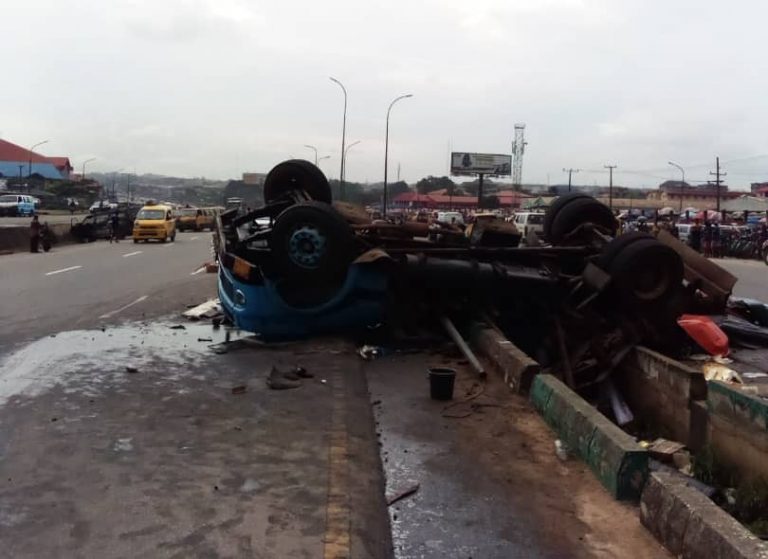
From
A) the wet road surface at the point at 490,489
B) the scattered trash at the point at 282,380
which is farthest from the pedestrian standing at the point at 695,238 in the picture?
the scattered trash at the point at 282,380

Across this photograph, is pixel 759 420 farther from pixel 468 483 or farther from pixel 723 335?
pixel 723 335

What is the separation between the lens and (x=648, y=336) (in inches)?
366

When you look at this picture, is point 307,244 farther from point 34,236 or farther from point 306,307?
point 34,236

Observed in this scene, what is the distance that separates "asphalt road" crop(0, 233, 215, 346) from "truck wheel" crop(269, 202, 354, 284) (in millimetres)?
3731

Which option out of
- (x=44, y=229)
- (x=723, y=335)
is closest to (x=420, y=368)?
(x=723, y=335)

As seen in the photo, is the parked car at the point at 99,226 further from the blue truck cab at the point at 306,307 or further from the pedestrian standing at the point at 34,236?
the blue truck cab at the point at 306,307

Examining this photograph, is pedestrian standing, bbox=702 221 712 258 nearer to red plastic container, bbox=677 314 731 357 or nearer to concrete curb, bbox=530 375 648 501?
red plastic container, bbox=677 314 731 357

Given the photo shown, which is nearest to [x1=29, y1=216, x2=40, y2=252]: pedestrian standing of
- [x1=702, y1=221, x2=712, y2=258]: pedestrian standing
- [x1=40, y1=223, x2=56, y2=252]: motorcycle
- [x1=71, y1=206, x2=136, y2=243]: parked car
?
[x1=40, y1=223, x2=56, y2=252]: motorcycle

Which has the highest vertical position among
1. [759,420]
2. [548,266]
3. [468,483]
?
[548,266]

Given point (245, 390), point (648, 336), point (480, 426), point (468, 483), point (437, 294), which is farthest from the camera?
point (437, 294)

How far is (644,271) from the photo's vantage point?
9203 millimetres

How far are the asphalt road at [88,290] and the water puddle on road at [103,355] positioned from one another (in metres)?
0.74

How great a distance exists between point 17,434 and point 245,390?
6.95ft

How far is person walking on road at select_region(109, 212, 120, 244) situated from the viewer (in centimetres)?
3897
